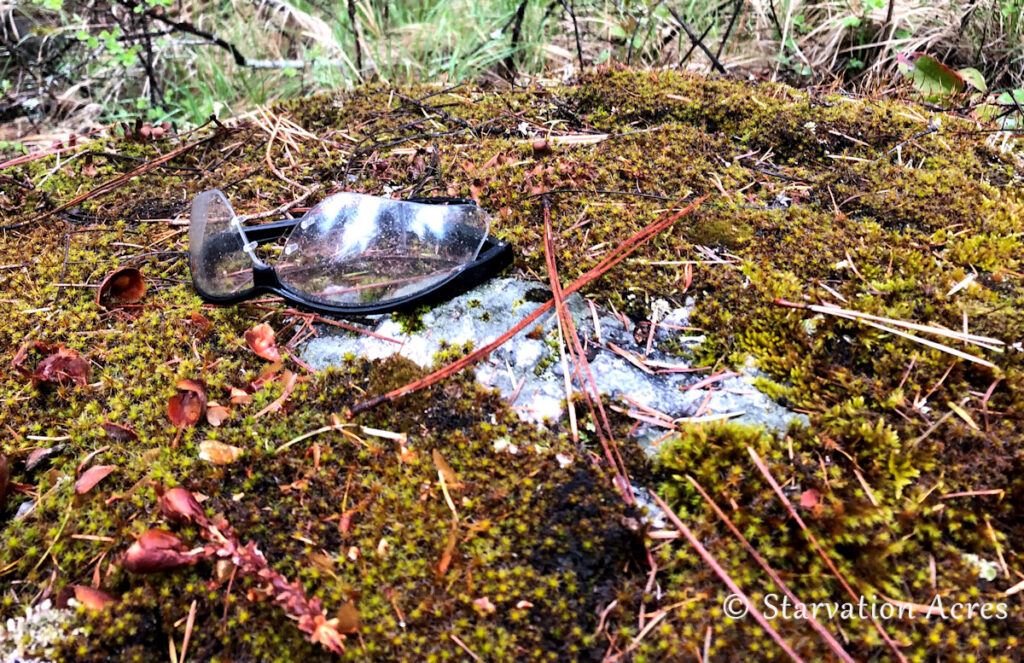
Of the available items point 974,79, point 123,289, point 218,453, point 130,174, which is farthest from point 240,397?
point 974,79

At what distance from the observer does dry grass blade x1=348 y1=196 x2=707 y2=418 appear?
1850 millimetres

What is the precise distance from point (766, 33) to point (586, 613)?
19.7 feet

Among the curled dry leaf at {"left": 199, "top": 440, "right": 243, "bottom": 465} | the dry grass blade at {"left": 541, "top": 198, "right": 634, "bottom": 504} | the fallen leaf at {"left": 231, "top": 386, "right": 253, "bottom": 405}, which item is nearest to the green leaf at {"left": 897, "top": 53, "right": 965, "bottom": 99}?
the dry grass blade at {"left": 541, "top": 198, "right": 634, "bottom": 504}

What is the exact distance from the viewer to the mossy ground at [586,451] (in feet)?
4.59

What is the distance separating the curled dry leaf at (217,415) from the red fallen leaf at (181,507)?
27 cm

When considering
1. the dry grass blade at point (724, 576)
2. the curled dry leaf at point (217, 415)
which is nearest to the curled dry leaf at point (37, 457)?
the curled dry leaf at point (217, 415)

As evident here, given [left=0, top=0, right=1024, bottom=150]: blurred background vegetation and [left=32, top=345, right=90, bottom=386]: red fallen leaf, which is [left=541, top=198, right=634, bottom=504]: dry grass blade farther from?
[left=0, top=0, right=1024, bottom=150]: blurred background vegetation

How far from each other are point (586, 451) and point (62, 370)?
1808 mm

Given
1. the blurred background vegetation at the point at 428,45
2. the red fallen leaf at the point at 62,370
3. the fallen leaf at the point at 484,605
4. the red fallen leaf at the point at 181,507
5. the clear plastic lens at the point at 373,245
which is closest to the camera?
the fallen leaf at the point at 484,605

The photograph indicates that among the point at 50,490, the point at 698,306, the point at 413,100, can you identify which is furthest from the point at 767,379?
the point at 413,100

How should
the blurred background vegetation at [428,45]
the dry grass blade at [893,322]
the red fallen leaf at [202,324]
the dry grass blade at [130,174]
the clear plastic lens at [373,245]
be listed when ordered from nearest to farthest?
1. the dry grass blade at [893,322]
2. the red fallen leaf at [202,324]
3. the clear plastic lens at [373,245]
4. the dry grass blade at [130,174]
5. the blurred background vegetation at [428,45]

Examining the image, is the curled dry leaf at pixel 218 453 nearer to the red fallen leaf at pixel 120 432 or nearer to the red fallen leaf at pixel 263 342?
the red fallen leaf at pixel 120 432

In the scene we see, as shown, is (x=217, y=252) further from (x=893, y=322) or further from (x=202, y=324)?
(x=893, y=322)

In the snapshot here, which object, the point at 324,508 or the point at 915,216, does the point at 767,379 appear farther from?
the point at 324,508
